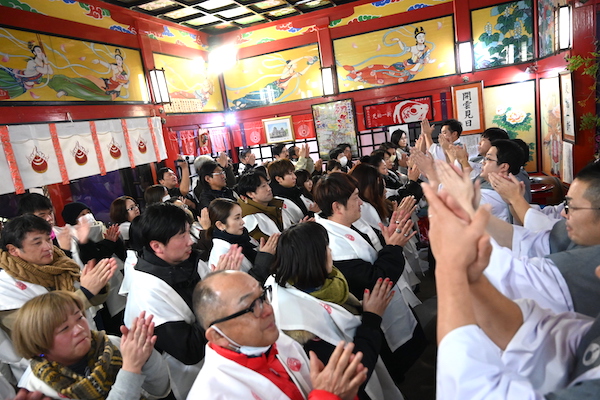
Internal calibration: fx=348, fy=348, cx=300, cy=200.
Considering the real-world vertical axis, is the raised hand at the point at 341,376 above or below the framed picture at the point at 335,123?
below

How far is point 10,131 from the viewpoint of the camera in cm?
524

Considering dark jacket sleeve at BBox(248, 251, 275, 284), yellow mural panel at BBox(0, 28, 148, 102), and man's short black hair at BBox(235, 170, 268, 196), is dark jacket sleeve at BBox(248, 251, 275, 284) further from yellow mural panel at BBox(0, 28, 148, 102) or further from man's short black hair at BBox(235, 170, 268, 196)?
yellow mural panel at BBox(0, 28, 148, 102)

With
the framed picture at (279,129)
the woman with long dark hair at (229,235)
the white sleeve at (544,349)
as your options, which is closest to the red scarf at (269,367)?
the white sleeve at (544,349)

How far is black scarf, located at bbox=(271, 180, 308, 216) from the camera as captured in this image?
4.39m

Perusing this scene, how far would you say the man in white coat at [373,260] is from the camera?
7.87ft

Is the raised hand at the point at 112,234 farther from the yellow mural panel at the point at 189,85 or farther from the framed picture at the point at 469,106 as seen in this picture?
the framed picture at the point at 469,106

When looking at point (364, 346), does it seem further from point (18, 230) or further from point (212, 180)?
point (212, 180)

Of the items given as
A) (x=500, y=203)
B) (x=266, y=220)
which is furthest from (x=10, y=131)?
(x=500, y=203)

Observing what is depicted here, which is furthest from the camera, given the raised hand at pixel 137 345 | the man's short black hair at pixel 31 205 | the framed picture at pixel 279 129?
the framed picture at pixel 279 129

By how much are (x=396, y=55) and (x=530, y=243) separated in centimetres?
851

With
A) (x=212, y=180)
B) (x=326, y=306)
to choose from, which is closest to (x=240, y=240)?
(x=326, y=306)

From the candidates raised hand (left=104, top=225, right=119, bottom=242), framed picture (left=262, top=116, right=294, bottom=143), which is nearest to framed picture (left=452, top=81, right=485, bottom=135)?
framed picture (left=262, top=116, right=294, bottom=143)

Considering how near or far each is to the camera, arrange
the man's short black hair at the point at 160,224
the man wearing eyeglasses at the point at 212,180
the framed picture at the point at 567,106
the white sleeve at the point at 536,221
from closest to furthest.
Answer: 1. the man's short black hair at the point at 160,224
2. the white sleeve at the point at 536,221
3. the man wearing eyeglasses at the point at 212,180
4. the framed picture at the point at 567,106

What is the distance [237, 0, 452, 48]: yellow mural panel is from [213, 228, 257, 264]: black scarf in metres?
8.61
